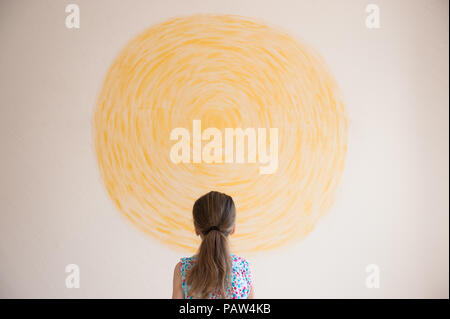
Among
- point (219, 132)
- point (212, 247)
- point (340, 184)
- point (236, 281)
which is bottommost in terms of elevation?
point (236, 281)

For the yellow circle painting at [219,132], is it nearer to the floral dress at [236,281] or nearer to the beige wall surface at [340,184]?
the beige wall surface at [340,184]

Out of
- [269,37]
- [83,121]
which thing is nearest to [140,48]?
[83,121]

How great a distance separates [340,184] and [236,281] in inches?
39.7

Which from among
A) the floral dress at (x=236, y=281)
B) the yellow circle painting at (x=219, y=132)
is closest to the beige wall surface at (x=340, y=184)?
the yellow circle painting at (x=219, y=132)

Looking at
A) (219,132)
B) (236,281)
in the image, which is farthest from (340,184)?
(236,281)

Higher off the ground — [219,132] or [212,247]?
[219,132]

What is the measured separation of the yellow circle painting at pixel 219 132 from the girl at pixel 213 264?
77 cm

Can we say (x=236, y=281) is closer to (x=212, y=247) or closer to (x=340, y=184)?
(x=212, y=247)

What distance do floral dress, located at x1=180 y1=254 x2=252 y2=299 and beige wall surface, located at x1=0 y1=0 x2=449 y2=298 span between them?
0.76m

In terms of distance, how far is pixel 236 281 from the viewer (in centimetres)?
123

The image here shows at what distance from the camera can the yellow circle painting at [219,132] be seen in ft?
6.60

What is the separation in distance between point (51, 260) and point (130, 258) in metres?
0.40

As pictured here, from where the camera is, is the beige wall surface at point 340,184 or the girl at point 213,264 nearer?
the girl at point 213,264

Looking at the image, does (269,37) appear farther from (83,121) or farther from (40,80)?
(40,80)
